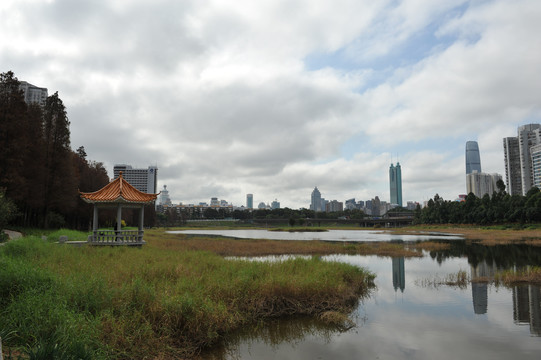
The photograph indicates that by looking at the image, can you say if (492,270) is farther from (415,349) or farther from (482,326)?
(415,349)

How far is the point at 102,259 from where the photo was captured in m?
15.0

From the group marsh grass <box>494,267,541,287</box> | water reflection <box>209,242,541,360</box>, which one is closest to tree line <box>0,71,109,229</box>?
water reflection <box>209,242,541,360</box>

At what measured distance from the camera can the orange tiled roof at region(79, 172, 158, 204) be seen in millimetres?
21234

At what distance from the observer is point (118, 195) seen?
69.8 ft

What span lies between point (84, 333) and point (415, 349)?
309 inches

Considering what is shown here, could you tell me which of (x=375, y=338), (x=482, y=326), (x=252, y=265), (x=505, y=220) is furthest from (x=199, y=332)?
(x=505, y=220)

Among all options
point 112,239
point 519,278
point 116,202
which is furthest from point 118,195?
point 519,278

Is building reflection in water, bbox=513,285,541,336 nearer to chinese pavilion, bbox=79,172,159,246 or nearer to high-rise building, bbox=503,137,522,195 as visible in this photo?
chinese pavilion, bbox=79,172,159,246

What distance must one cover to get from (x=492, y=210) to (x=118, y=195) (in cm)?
8145

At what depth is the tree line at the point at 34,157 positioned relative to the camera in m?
28.6

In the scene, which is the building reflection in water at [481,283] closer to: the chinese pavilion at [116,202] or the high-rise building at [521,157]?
the chinese pavilion at [116,202]

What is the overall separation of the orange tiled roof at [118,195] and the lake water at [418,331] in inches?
585

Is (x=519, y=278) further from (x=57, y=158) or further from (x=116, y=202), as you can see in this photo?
(x=57, y=158)

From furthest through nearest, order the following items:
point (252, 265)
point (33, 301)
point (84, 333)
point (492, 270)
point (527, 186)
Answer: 1. point (527, 186)
2. point (492, 270)
3. point (252, 265)
4. point (33, 301)
5. point (84, 333)
